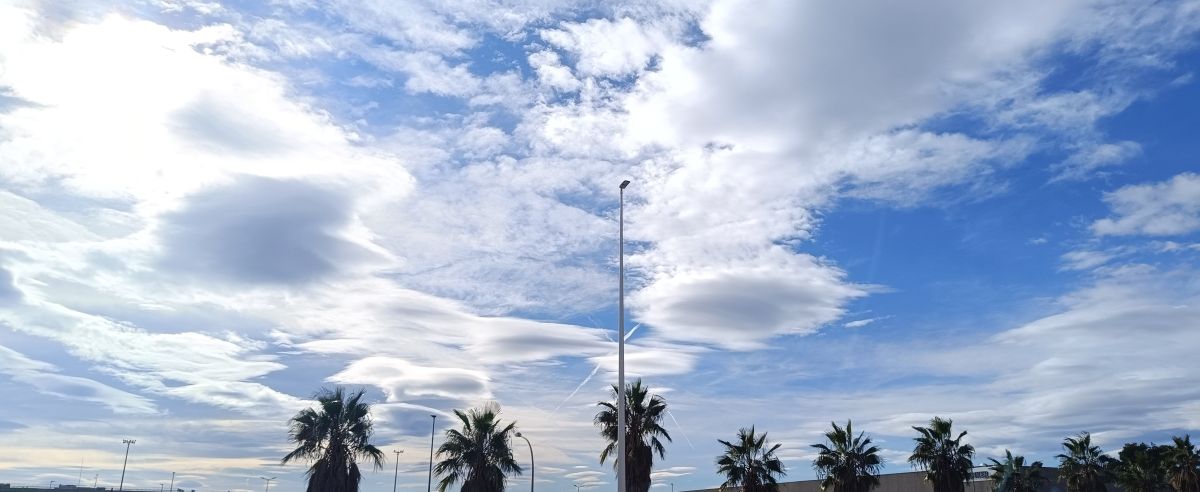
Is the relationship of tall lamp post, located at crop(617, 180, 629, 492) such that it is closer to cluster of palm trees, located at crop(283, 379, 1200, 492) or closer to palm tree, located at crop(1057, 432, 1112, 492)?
cluster of palm trees, located at crop(283, 379, 1200, 492)

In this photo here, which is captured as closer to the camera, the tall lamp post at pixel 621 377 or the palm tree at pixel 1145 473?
the tall lamp post at pixel 621 377

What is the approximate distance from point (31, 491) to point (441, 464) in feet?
208

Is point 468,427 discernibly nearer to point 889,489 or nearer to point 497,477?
point 497,477

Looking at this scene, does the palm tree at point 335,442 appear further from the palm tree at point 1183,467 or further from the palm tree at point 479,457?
the palm tree at point 1183,467

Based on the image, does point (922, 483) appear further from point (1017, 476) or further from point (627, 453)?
point (627, 453)

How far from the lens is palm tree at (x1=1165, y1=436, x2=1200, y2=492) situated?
2341 inches

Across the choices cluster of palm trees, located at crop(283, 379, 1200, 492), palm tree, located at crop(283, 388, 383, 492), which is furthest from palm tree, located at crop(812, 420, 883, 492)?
palm tree, located at crop(283, 388, 383, 492)

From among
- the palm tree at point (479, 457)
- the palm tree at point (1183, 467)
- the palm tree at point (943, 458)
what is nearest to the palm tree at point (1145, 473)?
the palm tree at point (1183, 467)

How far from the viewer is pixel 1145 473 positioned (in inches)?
2446

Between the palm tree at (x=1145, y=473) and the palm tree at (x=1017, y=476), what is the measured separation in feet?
24.6

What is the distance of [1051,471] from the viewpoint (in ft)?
219

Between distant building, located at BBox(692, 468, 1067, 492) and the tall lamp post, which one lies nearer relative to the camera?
the tall lamp post

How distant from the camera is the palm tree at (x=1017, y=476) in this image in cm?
6022

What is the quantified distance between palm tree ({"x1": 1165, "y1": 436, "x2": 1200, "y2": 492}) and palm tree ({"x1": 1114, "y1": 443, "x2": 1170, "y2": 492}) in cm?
79
